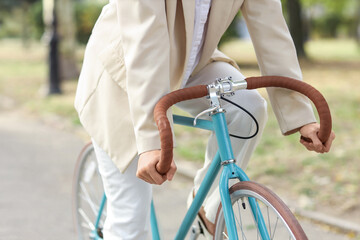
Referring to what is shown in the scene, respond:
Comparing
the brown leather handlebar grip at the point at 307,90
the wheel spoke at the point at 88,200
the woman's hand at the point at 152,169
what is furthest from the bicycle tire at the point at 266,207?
the wheel spoke at the point at 88,200

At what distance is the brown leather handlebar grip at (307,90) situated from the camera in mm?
2029

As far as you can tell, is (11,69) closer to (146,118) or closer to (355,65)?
(355,65)

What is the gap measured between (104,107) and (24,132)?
522 centimetres

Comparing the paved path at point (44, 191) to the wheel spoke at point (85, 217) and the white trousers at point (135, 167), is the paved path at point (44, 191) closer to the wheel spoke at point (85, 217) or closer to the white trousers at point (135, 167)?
the wheel spoke at point (85, 217)

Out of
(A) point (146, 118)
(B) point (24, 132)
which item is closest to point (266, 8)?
(A) point (146, 118)

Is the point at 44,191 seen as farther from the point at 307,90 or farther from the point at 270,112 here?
the point at 270,112

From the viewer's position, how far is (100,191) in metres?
3.44

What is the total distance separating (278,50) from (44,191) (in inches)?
124

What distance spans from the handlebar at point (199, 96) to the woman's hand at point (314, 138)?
20mm

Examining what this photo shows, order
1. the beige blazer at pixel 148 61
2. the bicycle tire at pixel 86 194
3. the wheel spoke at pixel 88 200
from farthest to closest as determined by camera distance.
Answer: the wheel spoke at pixel 88 200
the bicycle tire at pixel 86 194
the beige blazer at pixel 148 61

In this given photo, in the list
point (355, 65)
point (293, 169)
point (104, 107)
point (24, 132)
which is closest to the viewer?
point (104, 107)

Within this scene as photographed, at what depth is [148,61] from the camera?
2.01 meters

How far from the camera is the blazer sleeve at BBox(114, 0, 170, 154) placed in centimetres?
198

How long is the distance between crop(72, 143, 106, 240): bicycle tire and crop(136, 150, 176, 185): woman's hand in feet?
3.60
